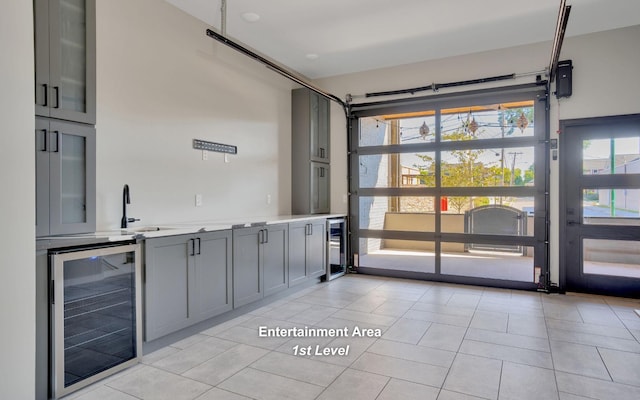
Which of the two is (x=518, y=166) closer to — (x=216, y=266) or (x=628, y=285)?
(x=628, y=285)

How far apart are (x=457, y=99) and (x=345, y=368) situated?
13.4ft

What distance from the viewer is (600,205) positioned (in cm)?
459

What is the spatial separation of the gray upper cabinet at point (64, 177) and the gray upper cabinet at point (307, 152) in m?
3.35

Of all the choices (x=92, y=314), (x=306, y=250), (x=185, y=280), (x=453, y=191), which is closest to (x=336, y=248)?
(x=306, y=250)

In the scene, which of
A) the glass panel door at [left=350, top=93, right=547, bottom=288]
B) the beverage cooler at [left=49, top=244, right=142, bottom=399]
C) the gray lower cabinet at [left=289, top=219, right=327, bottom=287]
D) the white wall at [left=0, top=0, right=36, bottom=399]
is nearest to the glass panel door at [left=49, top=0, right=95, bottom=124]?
the white wall at [left=0, top=0, right=36, bottom=399]

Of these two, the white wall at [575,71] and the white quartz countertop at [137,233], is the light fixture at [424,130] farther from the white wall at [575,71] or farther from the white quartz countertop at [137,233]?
the white quartz countertop at [137,233]

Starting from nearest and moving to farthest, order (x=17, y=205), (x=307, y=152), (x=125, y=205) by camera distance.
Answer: (x=17, y=205), (x=125, y=205), (x=307, y=152)

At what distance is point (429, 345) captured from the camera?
308 centimetres

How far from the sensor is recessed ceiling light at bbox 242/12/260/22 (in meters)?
4.03

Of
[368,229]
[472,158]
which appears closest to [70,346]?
[368,229]

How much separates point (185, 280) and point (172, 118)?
5.51 ft

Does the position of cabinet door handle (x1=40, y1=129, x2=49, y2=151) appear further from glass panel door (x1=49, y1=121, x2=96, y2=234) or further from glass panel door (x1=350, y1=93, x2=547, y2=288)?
glass panel door (x1=350, y1=93, x2=547, y2=288)

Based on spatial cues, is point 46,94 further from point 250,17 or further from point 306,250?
point 306,250

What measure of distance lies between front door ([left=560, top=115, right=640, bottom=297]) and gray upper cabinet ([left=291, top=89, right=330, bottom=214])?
327cm
